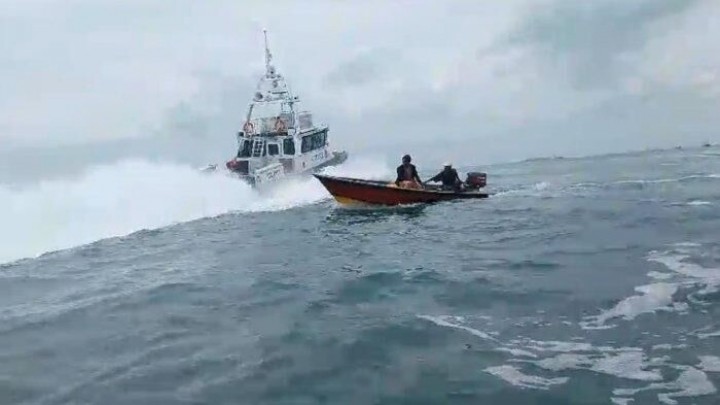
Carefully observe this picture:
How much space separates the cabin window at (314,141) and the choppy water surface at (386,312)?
14.3m

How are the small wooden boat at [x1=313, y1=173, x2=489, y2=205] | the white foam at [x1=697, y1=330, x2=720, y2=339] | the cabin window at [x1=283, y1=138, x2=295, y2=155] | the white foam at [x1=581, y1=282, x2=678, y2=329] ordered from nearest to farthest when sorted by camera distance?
the white foam at [x1=697, y1=330, x2=720, y2=339] → the white foam at [x1=581, y1=282, x2=678, y2=329] → the small wooden boat at [x1=313, y1=173, x2=489, y2=205] → the cabin window at [x1=283, y1=138, x2=295, y2=155]

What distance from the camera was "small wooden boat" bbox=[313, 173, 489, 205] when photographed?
2888cm

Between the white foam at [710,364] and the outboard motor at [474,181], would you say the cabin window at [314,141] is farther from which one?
the white foam at [710,364]

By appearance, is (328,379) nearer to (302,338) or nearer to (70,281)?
(302,338)

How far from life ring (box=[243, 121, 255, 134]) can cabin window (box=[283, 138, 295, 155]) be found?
2.11 metres

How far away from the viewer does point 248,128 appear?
132 ft

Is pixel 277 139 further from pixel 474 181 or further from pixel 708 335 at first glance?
pixel 708 335

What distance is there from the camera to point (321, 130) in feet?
141

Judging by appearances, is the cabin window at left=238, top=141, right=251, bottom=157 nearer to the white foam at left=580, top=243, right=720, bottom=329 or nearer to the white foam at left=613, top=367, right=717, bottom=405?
the white foam at left=580, top=243, right=720, bottom=329

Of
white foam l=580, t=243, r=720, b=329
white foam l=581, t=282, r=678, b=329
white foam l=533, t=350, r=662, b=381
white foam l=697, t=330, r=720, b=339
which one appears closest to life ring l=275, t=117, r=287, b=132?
white foam l=580, t=243, r=720, b=329

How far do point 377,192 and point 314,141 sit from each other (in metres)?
13.9

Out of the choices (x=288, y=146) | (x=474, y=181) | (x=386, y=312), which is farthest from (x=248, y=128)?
(x=386, y=312)

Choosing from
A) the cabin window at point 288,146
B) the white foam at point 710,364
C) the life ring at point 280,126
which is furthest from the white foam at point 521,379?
the life ring at point 280,126

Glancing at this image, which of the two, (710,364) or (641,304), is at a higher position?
(641,304)
